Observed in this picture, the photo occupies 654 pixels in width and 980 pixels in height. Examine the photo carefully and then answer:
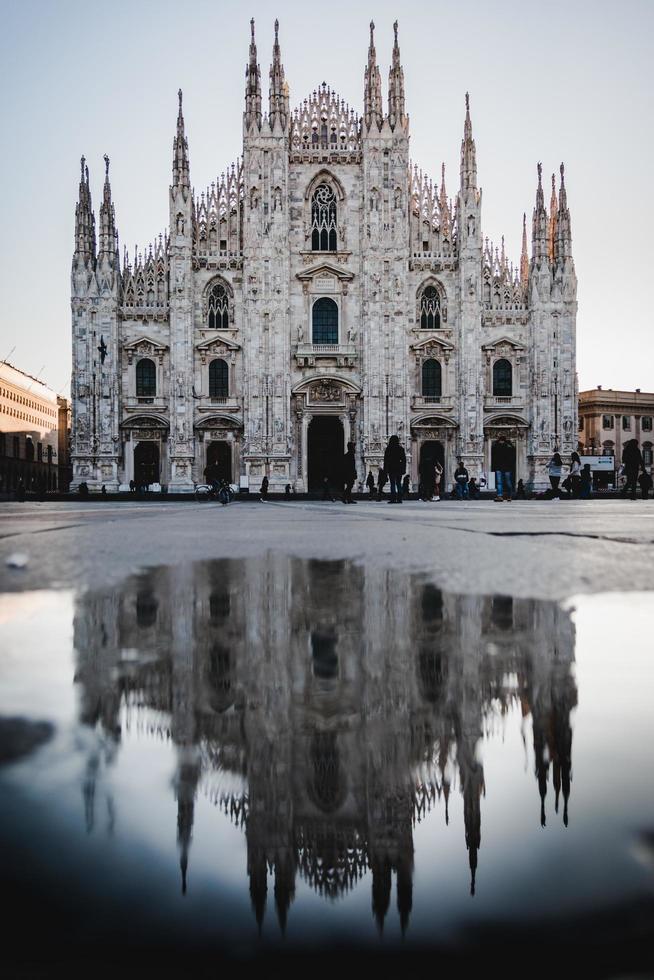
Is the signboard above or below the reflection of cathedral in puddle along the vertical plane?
above

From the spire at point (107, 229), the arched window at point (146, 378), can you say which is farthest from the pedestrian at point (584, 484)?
the spire at point (107, 229)

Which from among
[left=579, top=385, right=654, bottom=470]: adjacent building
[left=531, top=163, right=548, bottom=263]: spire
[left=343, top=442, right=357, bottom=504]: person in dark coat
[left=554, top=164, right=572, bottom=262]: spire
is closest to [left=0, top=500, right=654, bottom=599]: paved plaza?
[left=343, top=442, right=357, bottom=504]: person in dark coat

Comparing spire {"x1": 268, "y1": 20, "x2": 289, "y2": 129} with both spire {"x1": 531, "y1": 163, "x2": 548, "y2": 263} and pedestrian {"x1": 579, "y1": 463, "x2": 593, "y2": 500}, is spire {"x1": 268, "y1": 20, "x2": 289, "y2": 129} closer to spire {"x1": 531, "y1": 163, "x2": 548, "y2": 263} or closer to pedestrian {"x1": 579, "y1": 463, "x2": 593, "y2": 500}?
spire {"x1": 531, "y1": 163, "x2": 548, "y2": 263}

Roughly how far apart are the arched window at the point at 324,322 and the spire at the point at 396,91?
718 cm

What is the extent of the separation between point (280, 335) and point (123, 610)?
30.6m

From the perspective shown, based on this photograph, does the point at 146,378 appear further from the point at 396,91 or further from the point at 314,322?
the point at 396,91

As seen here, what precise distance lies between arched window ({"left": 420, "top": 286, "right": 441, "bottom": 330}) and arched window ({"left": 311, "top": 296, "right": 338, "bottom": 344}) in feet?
11.1

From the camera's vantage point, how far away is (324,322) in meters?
32.6

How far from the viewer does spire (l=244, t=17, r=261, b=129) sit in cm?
3180

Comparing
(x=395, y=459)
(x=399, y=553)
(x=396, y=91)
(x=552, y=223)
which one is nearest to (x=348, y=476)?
(x=395, y=459)

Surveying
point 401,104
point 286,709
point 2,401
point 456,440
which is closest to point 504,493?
point 456,440

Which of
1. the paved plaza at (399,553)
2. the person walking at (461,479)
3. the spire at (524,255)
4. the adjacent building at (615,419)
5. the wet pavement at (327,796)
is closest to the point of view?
the wet pavement at (327,796)

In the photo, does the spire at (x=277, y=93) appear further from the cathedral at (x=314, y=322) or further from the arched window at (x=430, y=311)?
the arched window at (x=430, y=311)

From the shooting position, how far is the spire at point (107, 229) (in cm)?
3200
